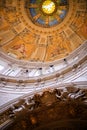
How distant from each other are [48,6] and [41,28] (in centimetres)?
186

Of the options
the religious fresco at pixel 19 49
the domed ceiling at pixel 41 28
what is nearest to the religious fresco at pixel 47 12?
the domed ceiling at pixel 41 28

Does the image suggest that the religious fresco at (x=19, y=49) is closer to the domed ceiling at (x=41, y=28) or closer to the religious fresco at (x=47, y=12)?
the domed ceiling at (x=41, y=28)

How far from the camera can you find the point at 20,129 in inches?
344

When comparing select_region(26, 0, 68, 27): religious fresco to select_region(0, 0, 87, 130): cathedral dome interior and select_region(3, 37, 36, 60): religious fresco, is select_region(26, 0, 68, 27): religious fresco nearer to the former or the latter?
select_region(0, 0, 87, 130): cathedral dome interior

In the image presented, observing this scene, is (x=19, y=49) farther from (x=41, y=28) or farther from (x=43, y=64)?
(x=43, y=64)

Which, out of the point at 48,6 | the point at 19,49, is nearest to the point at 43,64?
the point at 19,49

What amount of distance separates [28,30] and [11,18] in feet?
4.97

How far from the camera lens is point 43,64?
49.1 ft

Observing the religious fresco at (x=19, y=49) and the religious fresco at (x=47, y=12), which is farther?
the religious fresco at (x=47, y=12)

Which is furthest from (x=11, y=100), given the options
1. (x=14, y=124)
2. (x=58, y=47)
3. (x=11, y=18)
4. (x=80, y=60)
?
(x=11, y=18)

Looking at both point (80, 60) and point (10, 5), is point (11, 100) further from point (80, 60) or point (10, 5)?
point (10, 5)

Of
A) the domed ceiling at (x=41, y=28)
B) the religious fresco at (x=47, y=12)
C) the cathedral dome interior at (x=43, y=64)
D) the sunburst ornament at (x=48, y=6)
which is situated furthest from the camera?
the sunburst ornament at (x=48, y=6)

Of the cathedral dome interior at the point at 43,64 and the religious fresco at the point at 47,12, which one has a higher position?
the religious fresco at the point at 47,12

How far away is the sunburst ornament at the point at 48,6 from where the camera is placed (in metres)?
18.3
